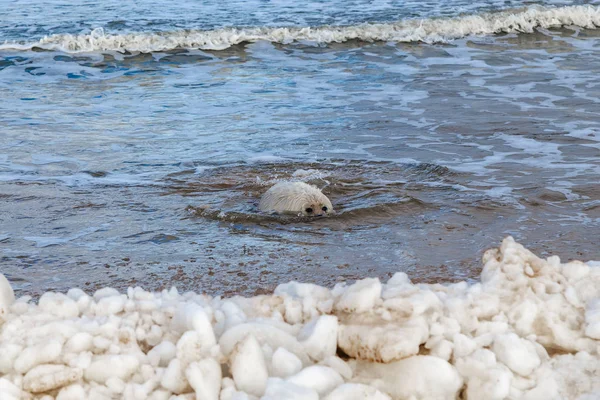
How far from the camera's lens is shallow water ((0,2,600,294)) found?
16.8 ft

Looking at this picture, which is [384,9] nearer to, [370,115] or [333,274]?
[370,115]

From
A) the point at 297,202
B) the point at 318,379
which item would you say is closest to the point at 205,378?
the point at 318,379

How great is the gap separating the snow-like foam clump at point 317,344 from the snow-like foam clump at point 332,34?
13012mm

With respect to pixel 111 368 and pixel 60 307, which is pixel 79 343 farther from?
pixel 60 307

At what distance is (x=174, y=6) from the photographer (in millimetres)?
19453

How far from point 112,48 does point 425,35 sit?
5858 mm

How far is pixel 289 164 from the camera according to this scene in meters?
7.43

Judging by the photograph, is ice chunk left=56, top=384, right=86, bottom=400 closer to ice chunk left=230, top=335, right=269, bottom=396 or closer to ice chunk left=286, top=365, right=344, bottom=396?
ice chunk left=230, top=335, right=269, bottom=396

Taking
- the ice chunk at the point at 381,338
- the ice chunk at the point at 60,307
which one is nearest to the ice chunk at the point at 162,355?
the ice chunk at the point at 60,307

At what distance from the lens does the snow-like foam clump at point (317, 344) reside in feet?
7.10

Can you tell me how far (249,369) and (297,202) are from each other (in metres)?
3.74

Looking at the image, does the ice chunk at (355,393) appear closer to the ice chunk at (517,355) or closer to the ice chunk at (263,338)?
the ice chunk at (263,338)

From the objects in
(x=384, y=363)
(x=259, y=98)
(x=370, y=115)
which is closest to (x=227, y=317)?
(x=384, y=363)

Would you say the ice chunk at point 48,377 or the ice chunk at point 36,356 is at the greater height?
the ice chunk at point 36,356
